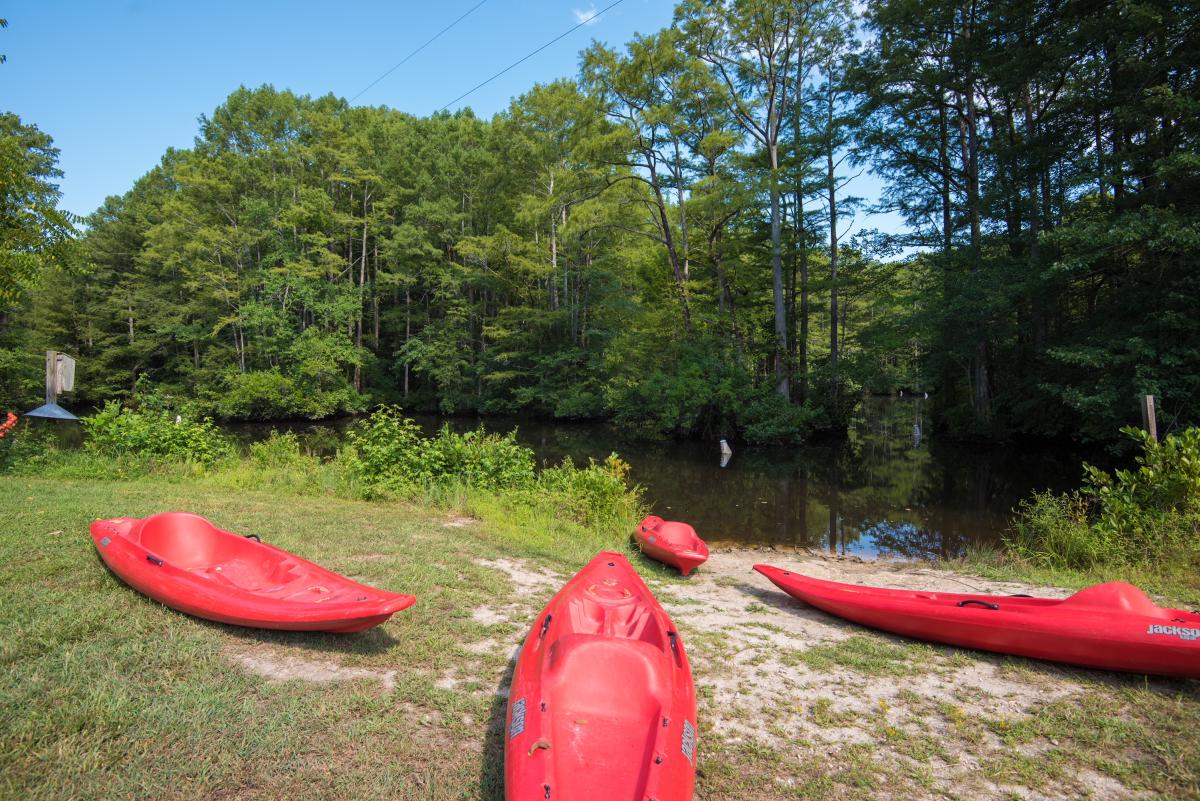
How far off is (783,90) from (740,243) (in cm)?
550

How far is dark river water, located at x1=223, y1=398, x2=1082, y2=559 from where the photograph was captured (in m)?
9.48

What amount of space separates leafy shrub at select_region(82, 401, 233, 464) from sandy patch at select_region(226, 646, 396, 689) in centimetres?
827

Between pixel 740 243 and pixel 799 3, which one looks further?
pixel 740 243

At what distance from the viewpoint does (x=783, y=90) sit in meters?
20.4

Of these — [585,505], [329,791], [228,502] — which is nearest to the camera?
[329,791]

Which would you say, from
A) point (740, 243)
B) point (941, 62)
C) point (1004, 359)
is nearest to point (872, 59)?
point (941, 62)

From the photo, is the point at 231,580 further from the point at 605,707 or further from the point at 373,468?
the point at 373,468

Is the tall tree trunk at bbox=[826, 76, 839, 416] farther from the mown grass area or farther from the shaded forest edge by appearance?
the mown grass area

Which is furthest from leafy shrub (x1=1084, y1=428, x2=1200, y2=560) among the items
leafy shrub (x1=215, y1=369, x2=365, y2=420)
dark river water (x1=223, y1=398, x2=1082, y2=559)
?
leafy shrub (x1=215, y1=369, x2=365, y2=420)

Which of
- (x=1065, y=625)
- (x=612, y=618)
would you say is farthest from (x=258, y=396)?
(x=1065, y=625)

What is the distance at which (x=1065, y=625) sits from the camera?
357cm

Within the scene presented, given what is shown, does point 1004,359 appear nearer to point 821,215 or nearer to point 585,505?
point 821,215

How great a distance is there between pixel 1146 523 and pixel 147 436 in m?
14.4

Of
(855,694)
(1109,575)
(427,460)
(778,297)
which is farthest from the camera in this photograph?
(778,297)
